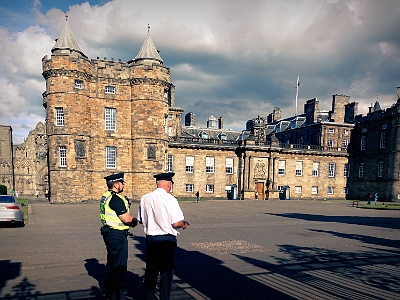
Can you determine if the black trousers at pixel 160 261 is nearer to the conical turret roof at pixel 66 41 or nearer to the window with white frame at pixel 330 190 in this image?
the conical turret roof at pixel 66 41

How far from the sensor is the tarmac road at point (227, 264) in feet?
17.0

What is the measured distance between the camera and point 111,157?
27.4 meters

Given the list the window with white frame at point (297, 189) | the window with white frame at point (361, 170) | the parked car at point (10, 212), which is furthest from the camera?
the window with white frame at point (361, 170)

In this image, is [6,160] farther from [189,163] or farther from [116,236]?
[116,236]

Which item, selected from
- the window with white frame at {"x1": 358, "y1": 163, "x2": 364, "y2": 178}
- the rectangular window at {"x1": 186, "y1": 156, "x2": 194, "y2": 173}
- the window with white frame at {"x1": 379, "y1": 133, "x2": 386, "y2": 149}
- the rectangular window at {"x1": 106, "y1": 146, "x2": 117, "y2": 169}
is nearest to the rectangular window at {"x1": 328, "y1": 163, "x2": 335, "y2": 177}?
the window with white frame at {"x1": 358, "y1": 163, "x2": 364, "y2": 178}

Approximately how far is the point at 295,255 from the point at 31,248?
8272 mm

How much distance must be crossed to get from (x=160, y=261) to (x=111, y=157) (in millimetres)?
24973

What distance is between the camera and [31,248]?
→ 823cm

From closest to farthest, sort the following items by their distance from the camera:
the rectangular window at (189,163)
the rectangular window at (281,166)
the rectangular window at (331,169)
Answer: the rectangular window at (189,163) → the rectangular window at (281,166) → the rectangular window at (331,169)

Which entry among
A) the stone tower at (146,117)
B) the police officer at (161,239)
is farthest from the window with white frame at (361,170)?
the police officer at (161,239)

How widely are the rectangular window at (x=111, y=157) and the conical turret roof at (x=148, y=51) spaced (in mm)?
10009

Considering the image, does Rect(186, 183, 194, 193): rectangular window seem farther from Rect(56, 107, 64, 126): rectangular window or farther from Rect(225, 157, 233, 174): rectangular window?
Rect(56, 107, 64, 126): rectangular window

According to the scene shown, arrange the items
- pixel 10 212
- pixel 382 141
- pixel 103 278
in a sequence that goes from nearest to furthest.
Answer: pixel 103 278
pixel 10 212
pixel 382 141

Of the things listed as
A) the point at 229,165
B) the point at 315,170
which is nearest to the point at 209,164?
the point at 229,165
